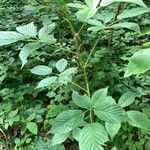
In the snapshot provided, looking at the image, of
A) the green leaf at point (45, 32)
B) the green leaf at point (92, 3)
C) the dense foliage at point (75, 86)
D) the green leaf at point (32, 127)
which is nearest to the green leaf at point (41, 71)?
the dense foliage at point (75, 86)

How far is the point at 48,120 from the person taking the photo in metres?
2.28

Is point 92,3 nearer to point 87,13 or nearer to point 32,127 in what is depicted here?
point 87,13

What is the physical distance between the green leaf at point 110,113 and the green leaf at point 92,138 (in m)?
0.04

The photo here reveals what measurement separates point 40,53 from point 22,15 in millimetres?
951

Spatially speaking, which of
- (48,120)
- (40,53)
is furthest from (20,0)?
Answer: (48,120)

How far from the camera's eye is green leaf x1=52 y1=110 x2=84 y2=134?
1250mm

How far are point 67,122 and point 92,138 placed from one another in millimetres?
125

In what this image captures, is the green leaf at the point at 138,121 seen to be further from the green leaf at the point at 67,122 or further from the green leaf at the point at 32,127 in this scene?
the green leaf at the point at 32,127

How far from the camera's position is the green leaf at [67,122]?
1250 millimetres

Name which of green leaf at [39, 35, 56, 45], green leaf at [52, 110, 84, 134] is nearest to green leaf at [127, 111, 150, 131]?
green leaf at [52, 110, 84, 134]

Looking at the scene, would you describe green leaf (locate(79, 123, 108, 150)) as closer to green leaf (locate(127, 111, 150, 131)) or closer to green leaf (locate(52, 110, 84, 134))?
green leaf (locate(52, 110, 84, 134))

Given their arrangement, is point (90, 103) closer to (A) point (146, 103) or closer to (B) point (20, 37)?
(B) point (20, 37)

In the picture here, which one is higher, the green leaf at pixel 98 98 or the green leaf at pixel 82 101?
the green leaf at pixel 98 98

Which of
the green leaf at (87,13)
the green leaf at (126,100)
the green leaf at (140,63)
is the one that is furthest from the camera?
the green leaf at (126,100)
